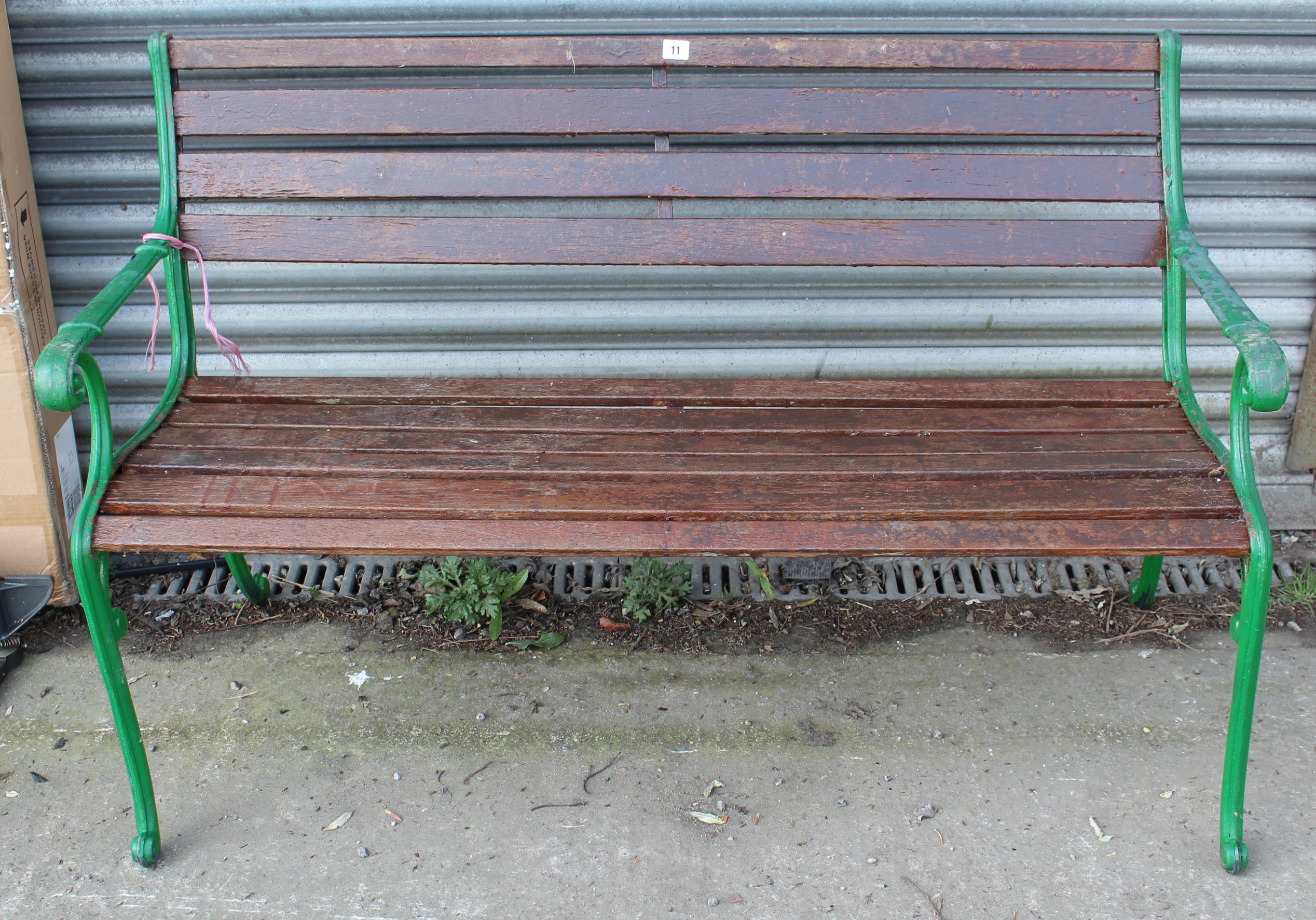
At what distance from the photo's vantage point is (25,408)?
2748 mm

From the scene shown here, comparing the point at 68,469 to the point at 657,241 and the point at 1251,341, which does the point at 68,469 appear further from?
the point at 1251,341

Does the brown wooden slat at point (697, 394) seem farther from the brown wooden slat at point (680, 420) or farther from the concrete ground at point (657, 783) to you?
the concrete ground at point (657, 783)

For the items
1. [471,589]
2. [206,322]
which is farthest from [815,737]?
[206,322]

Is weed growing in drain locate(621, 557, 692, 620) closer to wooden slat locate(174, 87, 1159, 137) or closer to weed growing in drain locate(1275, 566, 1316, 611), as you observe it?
wooden slat locate(174, 87, 1159, 137)

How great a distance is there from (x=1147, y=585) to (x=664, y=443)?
1610mm

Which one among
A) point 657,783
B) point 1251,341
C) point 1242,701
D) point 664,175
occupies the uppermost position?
point 664,175

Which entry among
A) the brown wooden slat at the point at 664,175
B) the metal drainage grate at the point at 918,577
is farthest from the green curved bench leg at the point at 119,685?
the metal drainage grate at the point at 918,577

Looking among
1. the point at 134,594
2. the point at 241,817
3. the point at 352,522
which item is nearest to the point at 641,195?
the point at 352,522

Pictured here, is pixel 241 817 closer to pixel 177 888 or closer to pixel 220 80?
pixel 177 888

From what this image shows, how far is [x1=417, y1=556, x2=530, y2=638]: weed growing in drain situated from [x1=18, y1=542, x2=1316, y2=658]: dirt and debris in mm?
48

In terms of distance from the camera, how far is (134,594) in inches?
120

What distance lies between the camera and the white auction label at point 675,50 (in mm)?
2381

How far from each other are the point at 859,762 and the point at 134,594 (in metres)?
2.21

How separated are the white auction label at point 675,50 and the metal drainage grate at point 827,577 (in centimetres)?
146
